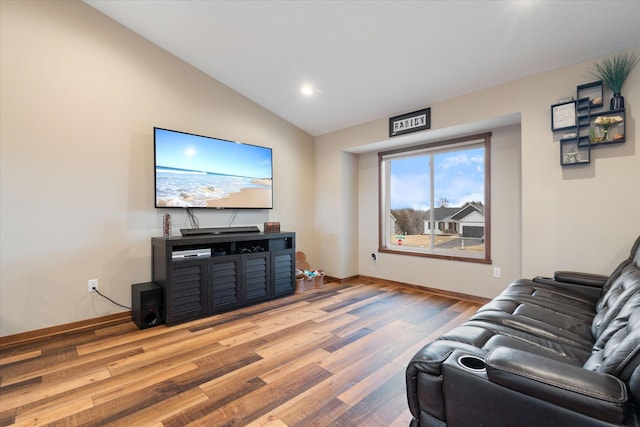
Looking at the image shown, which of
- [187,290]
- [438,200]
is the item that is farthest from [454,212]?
[187,290]

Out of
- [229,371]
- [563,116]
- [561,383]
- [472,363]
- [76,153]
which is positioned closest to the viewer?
[561,383]

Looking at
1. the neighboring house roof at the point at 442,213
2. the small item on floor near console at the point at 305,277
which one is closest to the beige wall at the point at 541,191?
the neighboring house roof at the point at 442,213

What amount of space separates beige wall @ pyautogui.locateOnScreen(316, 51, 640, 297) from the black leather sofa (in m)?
0.78

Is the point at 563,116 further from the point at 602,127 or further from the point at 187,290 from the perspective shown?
the point at 187,290

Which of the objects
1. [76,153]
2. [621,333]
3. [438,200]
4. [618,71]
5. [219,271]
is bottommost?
[219,271]

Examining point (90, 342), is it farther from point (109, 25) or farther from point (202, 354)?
point (109, 25)

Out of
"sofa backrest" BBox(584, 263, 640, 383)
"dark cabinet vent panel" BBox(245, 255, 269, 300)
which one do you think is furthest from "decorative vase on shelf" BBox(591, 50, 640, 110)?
"dark cabinet vent panel" BBox(245, 255, 269, 300)

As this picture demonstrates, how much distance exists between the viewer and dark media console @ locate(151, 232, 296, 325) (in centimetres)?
287

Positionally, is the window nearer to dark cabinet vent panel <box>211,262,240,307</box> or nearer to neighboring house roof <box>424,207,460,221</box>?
neighboring house roof <box>424,207,460,221</box>

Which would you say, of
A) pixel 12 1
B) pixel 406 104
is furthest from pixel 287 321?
pixel 12 1

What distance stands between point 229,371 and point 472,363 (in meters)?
1.58

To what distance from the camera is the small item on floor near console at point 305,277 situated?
4027mm

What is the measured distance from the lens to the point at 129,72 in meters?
3.06

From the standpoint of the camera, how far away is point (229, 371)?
2000mm
